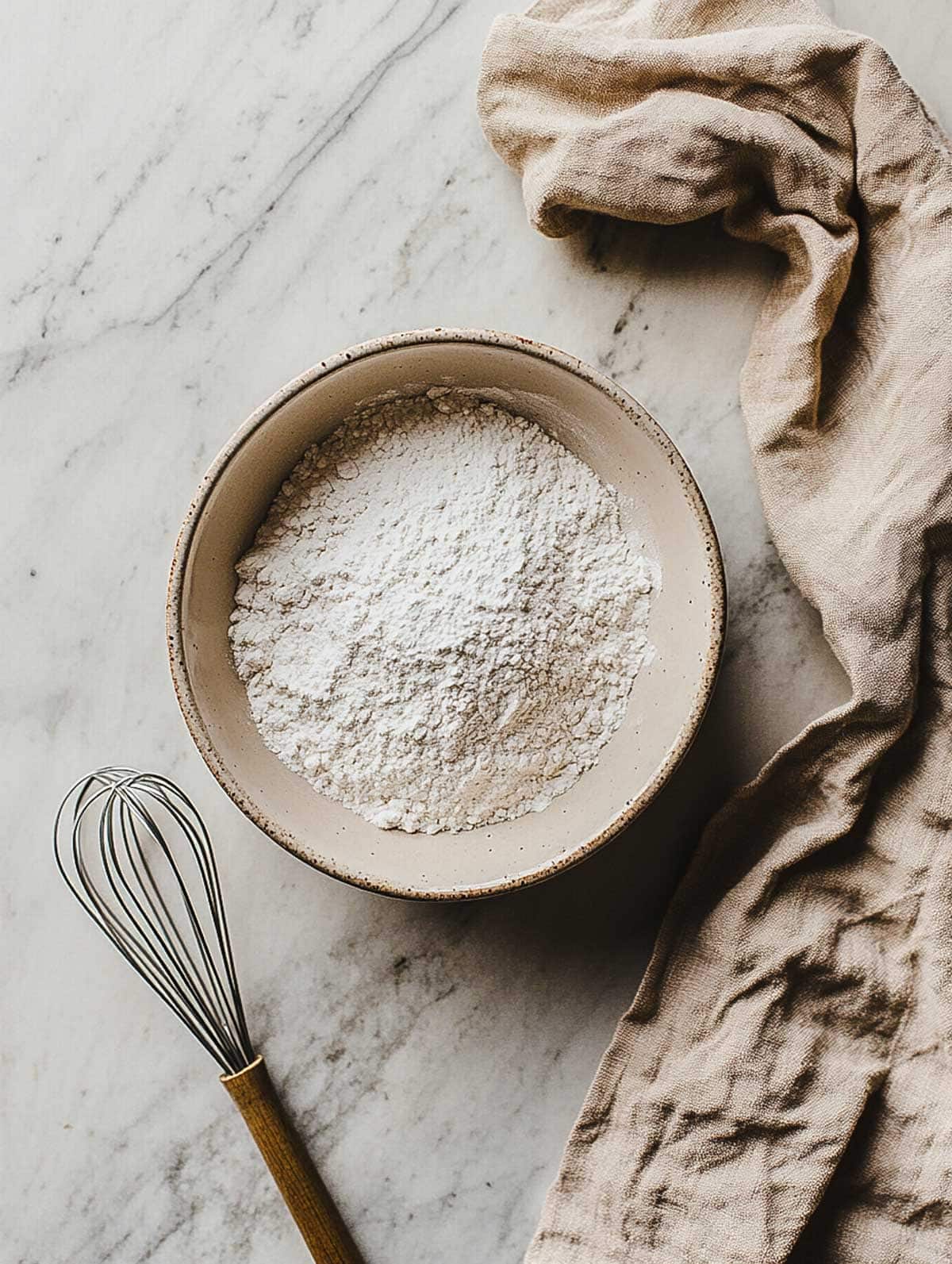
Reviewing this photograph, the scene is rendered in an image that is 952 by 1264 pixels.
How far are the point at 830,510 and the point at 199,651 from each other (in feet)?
1.48

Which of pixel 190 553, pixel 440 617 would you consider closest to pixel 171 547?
pixel 190 553

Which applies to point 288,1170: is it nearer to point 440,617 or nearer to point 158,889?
point 158,889

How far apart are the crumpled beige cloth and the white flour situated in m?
0.14

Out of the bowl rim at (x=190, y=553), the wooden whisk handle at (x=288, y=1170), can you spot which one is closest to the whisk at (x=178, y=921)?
the wooden whisk handle at (x=288, y=1170)

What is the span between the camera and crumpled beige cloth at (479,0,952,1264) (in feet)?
2.51

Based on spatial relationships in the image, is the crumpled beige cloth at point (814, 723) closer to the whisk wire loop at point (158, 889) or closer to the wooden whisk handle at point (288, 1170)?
the wooden whisk handle at point (288, 1170)

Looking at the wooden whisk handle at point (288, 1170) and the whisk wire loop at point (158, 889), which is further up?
the whisk wire loop at point (158, 889)

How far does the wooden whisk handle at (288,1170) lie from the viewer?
0.82 metres

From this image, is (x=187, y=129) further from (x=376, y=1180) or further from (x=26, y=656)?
(x=376, y=1180)

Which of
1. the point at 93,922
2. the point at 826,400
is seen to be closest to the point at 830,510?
the point at 826,400

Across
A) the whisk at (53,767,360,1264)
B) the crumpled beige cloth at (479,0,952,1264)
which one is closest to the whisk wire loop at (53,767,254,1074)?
the whisk at (53,767,360,1264)

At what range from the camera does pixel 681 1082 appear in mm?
788

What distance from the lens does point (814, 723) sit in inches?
30.2

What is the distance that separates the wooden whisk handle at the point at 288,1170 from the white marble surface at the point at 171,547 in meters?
0.03
